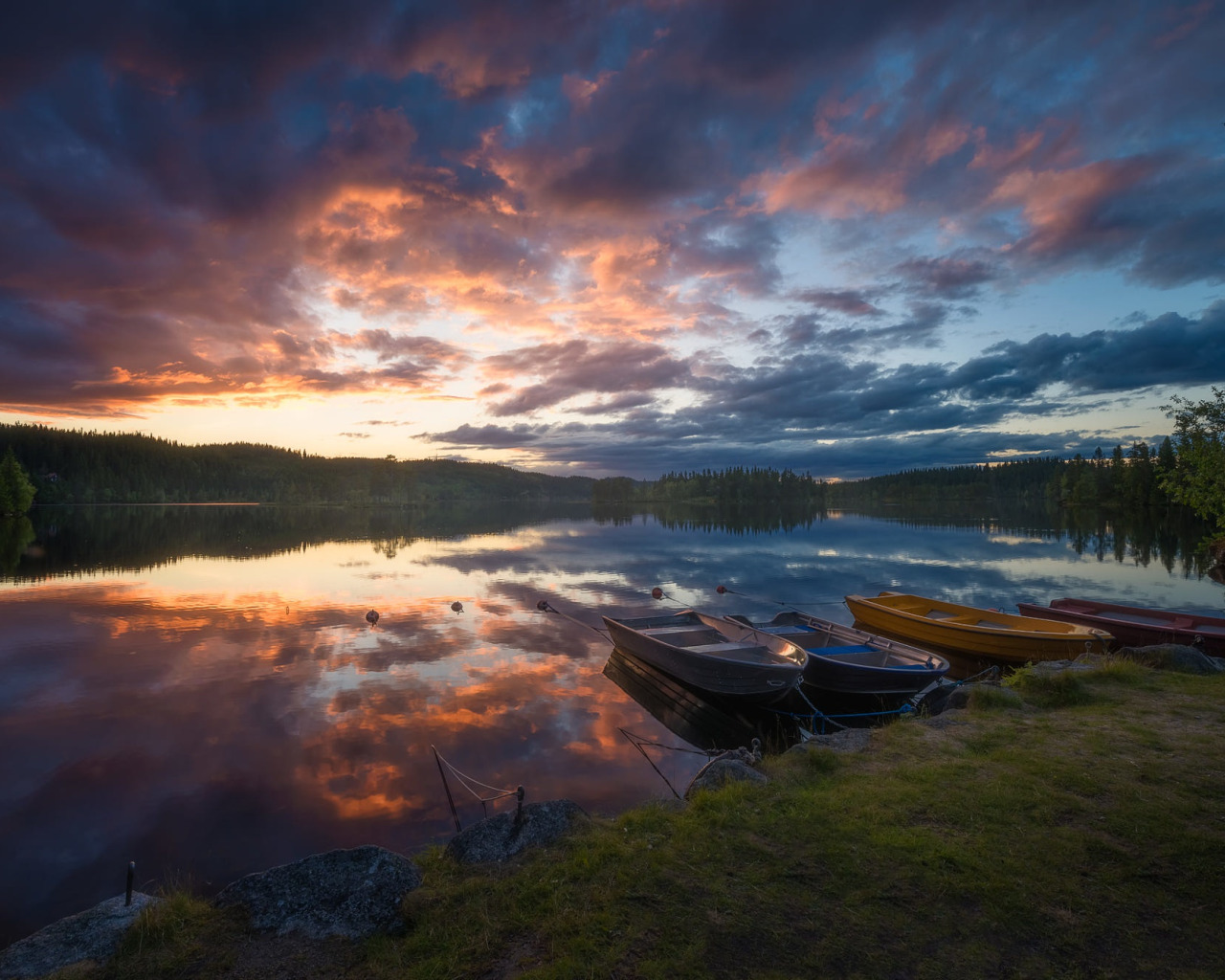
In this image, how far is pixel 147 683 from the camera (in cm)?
1653

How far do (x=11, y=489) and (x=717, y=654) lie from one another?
408 ft

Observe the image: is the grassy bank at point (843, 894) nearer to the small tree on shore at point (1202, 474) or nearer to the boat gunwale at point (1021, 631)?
the boat gunwale at point (1021, 631)

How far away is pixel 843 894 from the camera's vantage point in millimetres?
5773

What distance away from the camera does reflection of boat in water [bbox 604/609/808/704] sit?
14031 mm

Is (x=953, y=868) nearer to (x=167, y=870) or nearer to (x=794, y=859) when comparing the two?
(x=794, y=859)

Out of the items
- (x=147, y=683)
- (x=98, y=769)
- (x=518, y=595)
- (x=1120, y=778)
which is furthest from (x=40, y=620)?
(x=1120, y=778)

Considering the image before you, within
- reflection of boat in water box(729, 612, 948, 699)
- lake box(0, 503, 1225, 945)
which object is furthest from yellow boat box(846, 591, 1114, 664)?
reflection of boat in water box(729, 612, 948, 699)

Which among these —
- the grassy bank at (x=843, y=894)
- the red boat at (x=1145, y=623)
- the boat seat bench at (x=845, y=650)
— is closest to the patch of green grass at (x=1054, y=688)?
the grassy bank at (x=843, y=894)

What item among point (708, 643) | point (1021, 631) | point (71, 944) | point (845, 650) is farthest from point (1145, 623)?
point (71, 944)

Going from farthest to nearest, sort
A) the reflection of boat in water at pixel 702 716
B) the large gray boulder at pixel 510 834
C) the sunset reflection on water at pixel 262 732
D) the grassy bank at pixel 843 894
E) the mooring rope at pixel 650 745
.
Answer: the reflection of boat in water at pixel 702 716 → the mooring rope at pixel 650 745 → the sunset reflection on water at pixel 262 732 → the large gray boulder at pixel 510 834 → the grassy bank at pixel 843 894

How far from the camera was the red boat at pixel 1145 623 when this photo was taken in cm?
1686

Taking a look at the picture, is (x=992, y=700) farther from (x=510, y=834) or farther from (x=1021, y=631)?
(x=510, y=834)

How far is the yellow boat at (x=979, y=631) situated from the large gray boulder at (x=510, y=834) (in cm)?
1660

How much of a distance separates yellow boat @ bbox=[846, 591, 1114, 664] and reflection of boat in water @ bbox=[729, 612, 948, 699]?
14.6ft
